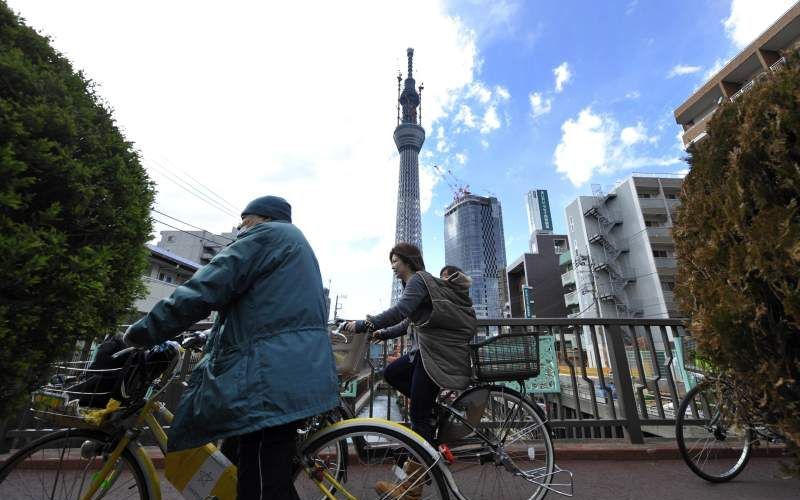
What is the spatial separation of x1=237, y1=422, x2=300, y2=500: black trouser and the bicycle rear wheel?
302 cm

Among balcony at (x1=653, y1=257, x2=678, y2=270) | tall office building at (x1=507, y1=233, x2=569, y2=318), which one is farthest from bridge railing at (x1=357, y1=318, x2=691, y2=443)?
tall office building at (x1=507, y1=233, x2=569, y2=318)

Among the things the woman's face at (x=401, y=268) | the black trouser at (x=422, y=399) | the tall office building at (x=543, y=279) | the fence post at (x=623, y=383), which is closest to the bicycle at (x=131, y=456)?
the black trouser at (x=422, y=399)

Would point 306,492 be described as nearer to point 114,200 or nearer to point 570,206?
point 114,200

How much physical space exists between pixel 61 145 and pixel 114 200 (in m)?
0.40

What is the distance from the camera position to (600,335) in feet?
13.0

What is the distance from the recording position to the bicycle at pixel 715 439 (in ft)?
8.59

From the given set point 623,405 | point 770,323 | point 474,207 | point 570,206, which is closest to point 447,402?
point 770,323

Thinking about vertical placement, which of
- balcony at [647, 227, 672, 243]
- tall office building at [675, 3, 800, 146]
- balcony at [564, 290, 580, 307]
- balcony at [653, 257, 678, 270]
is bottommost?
balcony at [564, 290, 580, 307]

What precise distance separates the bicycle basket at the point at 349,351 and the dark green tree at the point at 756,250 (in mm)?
2241

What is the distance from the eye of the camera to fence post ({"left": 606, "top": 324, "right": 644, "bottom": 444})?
3533 mm

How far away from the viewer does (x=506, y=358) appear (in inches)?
94.7

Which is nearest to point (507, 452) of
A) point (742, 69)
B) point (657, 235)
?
point (742, 69)

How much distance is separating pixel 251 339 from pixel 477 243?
101 metres

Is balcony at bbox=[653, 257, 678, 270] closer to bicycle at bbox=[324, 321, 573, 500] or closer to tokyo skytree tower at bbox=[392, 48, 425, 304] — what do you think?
tokyo skytree tower at bbox=[392, 48, 425, 304]
